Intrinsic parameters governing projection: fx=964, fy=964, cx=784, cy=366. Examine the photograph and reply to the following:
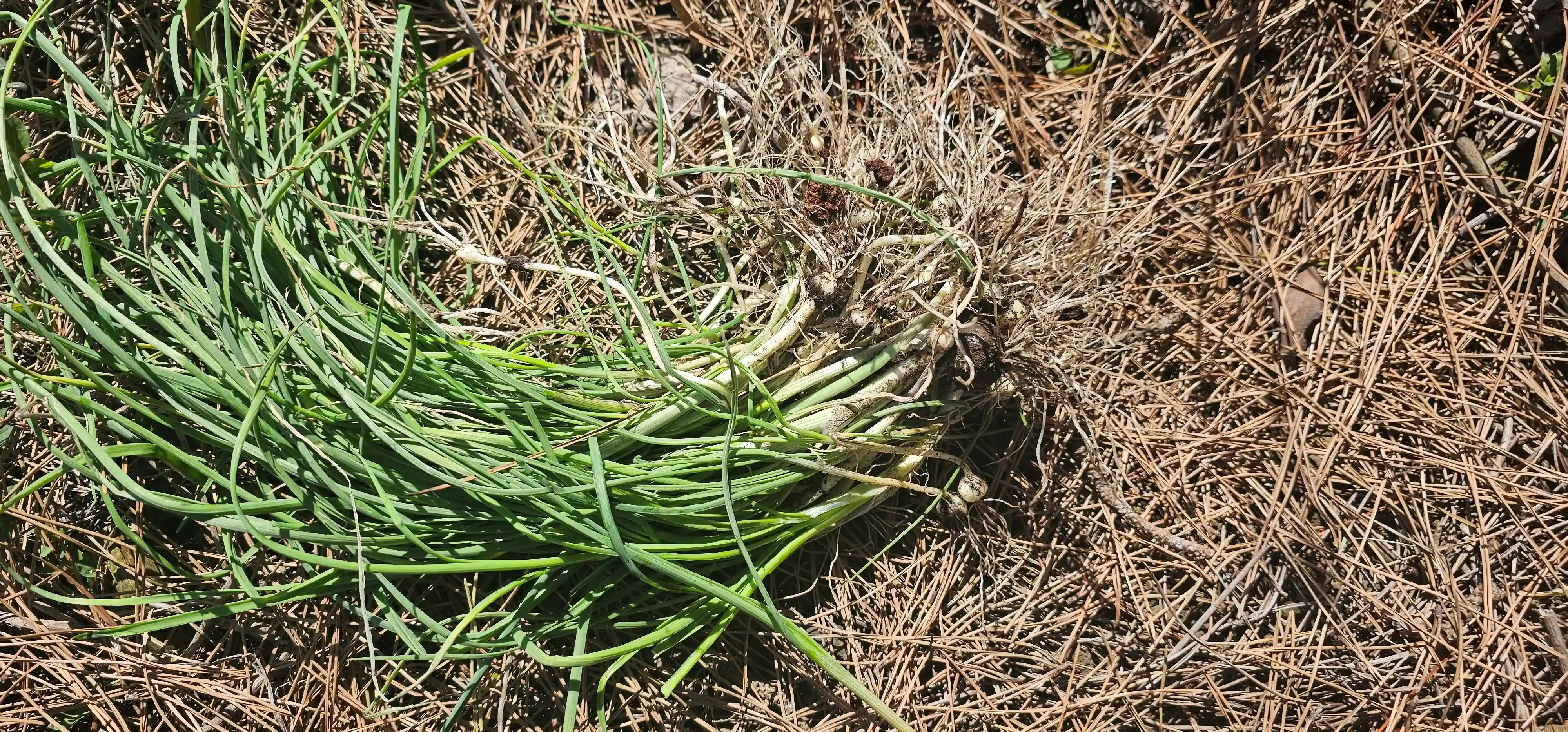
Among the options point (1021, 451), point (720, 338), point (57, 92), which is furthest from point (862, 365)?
point (57, 92)

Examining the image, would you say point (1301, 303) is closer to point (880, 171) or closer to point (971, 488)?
point (971, 488)

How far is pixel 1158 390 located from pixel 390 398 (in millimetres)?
1156

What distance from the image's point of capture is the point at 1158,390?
155 centimetres

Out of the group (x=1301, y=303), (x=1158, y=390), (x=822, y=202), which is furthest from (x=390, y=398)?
(x=1301, y=303)

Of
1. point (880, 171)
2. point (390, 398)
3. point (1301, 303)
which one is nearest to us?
point (390, 398)

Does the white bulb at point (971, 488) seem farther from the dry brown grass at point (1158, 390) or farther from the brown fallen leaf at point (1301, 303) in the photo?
the brown fallen leaf at point (1301, 303)

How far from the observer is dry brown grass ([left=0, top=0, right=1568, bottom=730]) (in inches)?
57.4

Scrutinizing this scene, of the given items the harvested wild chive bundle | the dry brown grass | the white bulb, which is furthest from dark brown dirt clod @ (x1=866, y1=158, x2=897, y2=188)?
the white bulb

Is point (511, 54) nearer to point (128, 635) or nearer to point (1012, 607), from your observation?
point (128, 635)

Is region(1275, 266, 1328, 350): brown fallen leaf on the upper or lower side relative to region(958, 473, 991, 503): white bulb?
upper

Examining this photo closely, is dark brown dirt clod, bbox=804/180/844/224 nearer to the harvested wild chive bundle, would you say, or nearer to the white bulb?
the harvested wild chive bundle

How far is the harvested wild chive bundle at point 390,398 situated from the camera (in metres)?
1.25

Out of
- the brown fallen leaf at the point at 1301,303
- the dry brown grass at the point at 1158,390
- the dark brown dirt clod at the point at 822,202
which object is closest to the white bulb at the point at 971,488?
the dry brown grass at the point at 1158,390

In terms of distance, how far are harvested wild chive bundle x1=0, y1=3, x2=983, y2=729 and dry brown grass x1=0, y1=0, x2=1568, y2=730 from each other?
12 centimetres
